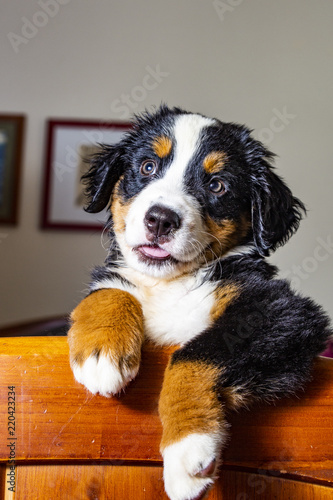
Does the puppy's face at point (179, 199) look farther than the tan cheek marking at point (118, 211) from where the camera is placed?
No

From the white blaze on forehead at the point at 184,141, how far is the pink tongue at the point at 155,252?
236 millimetres

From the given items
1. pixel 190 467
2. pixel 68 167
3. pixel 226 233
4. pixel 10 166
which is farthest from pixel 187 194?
pixel 10 166

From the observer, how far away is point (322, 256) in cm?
506

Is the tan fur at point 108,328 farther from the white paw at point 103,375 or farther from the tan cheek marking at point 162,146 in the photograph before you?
the tan cheek marking at point 162,146

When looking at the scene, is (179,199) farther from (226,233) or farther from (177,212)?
(226,233)

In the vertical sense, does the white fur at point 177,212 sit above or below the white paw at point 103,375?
above

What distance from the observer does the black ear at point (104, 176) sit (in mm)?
1983

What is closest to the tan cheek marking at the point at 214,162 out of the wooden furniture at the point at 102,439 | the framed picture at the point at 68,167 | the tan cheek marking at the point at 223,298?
the tan cheek marking at the point at 223,298

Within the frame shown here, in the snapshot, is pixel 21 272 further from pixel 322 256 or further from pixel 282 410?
pixel 282 410

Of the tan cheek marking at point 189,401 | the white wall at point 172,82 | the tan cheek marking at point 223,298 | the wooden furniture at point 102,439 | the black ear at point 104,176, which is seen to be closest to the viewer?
the wooden furniture at point 102,439

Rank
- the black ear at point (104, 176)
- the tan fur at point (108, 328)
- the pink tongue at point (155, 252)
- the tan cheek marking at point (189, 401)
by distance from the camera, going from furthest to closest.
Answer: the black ear at point (104, 176), the pink tongue at point (155, 252), the tan fur at point (108, 328), the tan cheek marking at point (189, 401)

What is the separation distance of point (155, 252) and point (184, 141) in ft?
1.37

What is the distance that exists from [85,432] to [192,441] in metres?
0.24

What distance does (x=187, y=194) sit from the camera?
1.70 metres
